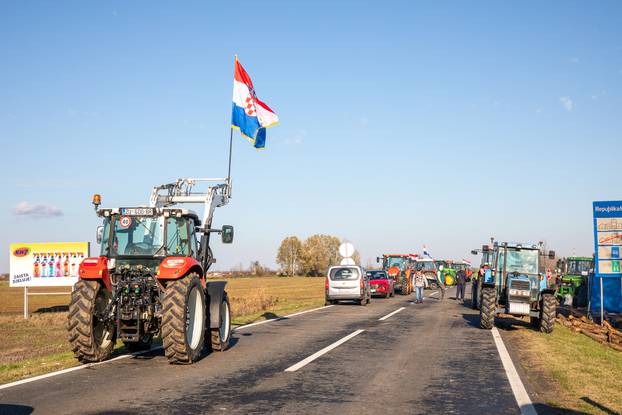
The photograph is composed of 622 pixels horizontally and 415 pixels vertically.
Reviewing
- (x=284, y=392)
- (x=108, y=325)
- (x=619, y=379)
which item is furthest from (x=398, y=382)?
(x=108, y=325)

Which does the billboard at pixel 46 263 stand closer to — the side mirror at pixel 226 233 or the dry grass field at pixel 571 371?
the side mirror at pixel 226 233

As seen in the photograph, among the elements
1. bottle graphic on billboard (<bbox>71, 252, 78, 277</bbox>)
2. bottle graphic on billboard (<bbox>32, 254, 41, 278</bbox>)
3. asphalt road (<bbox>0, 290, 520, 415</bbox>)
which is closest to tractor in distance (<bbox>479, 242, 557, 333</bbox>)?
asphalt road (<bbox>0, 290, 520, 415</bbox>)

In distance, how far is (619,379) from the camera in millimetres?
9828

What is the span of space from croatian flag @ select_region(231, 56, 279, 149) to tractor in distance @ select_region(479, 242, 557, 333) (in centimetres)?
809

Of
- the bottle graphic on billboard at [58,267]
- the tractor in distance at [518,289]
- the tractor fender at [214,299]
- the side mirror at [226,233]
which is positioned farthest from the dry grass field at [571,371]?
the bottle graphic on billboard at [58,267]

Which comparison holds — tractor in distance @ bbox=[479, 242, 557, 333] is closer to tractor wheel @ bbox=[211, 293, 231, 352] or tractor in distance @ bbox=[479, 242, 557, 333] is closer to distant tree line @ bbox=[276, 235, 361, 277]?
tractor wheel @ bbox=[211, 293, 231, 352]

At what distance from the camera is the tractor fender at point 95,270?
10.1 m

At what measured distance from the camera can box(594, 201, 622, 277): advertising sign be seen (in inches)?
798

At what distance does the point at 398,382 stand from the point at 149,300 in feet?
14.4

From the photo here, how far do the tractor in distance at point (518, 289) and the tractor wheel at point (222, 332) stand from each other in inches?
336

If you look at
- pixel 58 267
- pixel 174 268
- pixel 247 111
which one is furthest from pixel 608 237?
pixel 58 267

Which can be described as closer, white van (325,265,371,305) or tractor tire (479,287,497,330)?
tractor tire (479,287,497,330)

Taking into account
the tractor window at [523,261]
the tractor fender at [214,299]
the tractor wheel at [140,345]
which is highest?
the tractor window at [523,261]

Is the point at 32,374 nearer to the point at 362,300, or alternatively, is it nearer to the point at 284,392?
the point at 284,392
